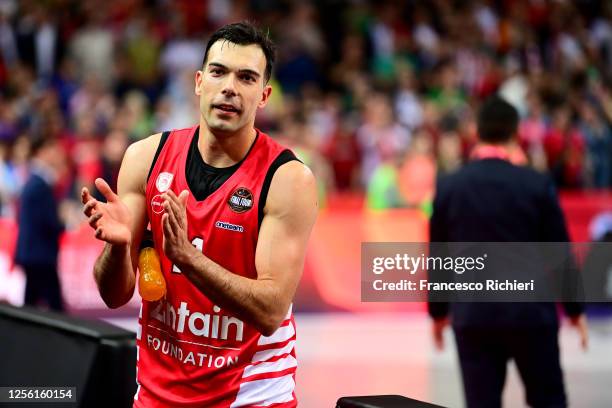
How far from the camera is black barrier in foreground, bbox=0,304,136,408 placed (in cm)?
436

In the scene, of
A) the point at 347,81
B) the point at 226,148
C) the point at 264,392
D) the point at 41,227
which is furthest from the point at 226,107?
the point at 347,81

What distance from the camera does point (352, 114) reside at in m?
14.7

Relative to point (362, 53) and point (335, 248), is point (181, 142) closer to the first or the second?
point (335, 248)

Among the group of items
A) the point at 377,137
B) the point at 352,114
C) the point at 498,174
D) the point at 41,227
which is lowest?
the point at 498,174

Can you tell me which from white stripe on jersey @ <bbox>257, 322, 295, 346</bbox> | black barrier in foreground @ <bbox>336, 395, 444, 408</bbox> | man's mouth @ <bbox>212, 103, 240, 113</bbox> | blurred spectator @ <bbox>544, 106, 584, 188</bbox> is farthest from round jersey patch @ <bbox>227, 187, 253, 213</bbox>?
blurred spectator @ <bbox>544, 106, 584, 188</bbox>

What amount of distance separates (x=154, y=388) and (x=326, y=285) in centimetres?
755

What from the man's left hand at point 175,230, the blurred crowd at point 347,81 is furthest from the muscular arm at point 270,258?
the blurred crowd at point 347,81

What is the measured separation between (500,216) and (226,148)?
6.90 feet

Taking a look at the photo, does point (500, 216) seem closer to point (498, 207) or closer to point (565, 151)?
point (498, 207)

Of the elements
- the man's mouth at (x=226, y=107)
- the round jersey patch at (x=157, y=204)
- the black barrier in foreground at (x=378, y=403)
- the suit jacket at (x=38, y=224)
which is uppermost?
the suit jacket at (x=38, y=224)

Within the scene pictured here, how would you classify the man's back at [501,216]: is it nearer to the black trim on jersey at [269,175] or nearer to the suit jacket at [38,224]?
the black trim on jersey at [269,175]

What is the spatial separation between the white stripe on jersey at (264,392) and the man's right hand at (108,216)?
0.65m

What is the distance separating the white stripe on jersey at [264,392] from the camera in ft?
12.2

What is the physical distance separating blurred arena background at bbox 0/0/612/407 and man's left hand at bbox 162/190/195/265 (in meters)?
4.13
